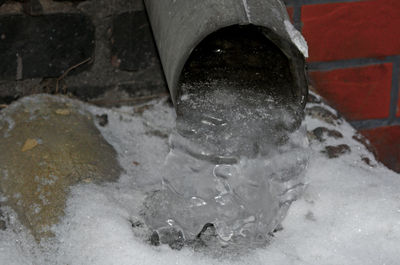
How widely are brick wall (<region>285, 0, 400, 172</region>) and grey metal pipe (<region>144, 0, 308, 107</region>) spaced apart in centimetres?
50

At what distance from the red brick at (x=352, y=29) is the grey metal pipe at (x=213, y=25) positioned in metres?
0.50

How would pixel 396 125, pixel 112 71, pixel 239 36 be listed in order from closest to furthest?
pixel 239 36 < pixel 112 71 < pixel 396 125

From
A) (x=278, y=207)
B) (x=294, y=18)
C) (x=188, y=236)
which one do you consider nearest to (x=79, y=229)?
(x=188, y=236)

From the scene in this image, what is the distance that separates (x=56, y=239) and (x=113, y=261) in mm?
139

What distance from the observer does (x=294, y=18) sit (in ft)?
5.09

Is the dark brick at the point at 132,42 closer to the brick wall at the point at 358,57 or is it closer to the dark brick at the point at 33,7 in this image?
the dark brick at the point at 33,7

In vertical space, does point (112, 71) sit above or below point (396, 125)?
above

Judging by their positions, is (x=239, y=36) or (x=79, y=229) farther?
(x=239, y=36)

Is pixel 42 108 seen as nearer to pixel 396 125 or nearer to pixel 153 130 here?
pixel 153 130

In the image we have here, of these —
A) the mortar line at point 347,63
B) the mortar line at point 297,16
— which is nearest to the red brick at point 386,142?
the mortar line at point 347,63

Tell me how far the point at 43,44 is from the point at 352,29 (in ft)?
2.82

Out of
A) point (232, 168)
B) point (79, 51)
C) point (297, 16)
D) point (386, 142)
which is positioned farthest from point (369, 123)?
point (79, 51)

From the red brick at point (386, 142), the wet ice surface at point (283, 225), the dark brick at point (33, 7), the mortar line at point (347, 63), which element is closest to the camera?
the wet ice surface at point (283, 225)

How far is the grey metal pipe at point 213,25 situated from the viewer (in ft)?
3.04
